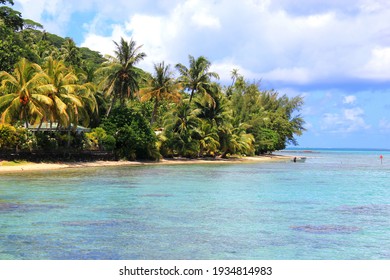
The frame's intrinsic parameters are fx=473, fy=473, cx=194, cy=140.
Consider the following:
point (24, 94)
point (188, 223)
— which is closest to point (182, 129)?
point (24, 94)

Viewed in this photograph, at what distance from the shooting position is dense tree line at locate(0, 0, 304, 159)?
110ft

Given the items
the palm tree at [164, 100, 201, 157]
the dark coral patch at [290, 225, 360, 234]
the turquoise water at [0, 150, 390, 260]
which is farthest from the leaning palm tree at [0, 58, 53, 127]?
the dark coral patch at [290, 225, 360, 234]

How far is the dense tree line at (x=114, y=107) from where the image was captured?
3350cm

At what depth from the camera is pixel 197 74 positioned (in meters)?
50.5

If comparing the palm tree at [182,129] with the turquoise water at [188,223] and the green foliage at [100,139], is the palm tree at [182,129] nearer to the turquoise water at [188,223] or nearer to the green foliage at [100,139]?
the green foliage at [100,139]

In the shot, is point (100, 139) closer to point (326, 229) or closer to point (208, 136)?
point (208, 136)

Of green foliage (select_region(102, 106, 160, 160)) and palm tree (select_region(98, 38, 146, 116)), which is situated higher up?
palm tree (select_region(98, 38, 146, 116))

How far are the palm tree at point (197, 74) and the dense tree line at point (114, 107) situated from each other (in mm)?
106

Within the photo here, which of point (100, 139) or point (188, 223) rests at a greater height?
point (100, 139)

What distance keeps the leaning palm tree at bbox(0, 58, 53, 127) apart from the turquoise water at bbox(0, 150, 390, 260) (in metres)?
12.4

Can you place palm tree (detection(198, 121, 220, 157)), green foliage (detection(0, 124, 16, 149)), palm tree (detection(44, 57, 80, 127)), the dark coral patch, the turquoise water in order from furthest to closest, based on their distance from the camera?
palm tree (detection(198, 121, 220, 157)), palm tree (detection(44, 57, 80, 127)), green foliage (detection(0, 124, 16, 149)), the dark coral patch, the turquoise water

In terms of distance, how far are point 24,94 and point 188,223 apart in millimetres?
23858

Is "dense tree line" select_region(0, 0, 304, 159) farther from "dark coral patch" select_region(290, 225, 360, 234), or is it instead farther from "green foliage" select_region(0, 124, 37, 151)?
"dark coral patch" select_region(290, 225, 360, 234)
